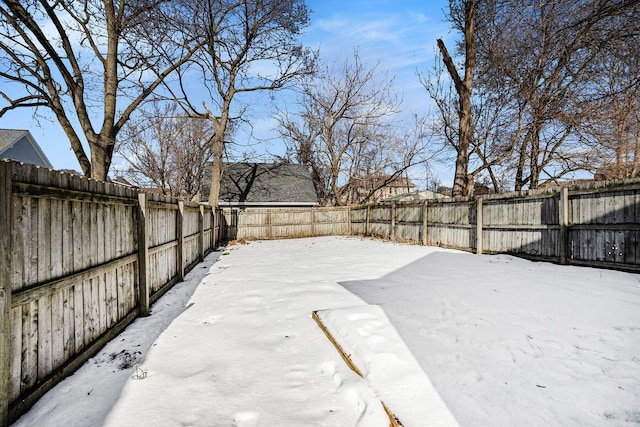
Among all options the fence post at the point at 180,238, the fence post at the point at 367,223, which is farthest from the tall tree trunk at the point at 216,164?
the fence post at the point at 180,238

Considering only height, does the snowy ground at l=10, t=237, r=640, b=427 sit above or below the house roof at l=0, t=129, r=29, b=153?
below

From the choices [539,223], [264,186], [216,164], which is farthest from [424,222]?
[264,186]

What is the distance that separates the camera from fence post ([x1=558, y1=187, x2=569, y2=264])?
20.9ft

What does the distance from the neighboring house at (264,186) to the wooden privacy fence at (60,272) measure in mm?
16704

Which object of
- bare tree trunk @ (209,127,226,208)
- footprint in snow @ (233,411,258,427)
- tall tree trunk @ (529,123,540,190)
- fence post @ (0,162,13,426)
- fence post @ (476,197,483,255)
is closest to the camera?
fence post @ (0,162,13,426)

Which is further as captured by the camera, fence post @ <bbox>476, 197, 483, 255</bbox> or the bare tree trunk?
the bare tree trunk

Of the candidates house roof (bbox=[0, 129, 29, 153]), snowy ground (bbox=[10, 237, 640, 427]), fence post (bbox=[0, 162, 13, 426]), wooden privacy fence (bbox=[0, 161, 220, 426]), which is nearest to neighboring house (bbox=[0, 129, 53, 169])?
house roof (bbox=[0, 129, 29, 153])

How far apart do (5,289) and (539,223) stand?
8.74m

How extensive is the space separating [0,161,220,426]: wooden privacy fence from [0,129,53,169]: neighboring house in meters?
16.6

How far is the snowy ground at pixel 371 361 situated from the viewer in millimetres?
1806

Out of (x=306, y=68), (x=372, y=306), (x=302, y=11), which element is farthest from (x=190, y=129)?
(x=372, y=306)

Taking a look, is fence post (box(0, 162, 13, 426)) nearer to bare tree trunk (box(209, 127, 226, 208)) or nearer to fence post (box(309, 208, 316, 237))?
bare tree trunk (box(209, 127, 226, 208))

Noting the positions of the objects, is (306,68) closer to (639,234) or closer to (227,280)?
(227,280)

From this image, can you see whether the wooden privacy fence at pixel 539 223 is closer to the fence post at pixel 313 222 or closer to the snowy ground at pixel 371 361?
the snowy ground at pixel 371 361
